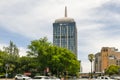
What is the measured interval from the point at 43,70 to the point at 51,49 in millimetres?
8565

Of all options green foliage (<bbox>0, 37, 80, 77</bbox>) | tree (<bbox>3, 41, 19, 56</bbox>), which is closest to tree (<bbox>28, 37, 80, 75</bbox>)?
green foliage (<bbox>0, 37, 80, 77</bbox>)

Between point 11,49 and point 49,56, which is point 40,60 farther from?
point 11,49

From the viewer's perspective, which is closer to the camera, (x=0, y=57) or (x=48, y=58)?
(x=48, y=58)

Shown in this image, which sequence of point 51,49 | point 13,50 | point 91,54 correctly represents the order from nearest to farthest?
point 51,49
point 13,50
point 91,54

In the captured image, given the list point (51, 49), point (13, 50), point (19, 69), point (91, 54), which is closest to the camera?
point (51, 49)

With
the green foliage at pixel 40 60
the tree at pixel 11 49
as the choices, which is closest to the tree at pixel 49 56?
the green foliage at pixel 40 60

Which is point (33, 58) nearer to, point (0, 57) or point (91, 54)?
point (0, 57)

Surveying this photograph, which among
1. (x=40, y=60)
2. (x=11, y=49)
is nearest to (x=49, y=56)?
(x=40, y=60)

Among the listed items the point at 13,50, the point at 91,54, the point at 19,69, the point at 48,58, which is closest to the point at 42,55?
the point at 48,58

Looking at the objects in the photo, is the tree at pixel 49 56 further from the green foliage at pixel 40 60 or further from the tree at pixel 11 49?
the tree at pixel 11 49

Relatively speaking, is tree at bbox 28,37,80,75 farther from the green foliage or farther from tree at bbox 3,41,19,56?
tree at bbox 3,41,19,56

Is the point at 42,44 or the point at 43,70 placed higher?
the point at 42,44

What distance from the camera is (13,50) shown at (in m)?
141

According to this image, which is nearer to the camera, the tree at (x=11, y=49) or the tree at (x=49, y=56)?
the tree at (x=49, y=56)
